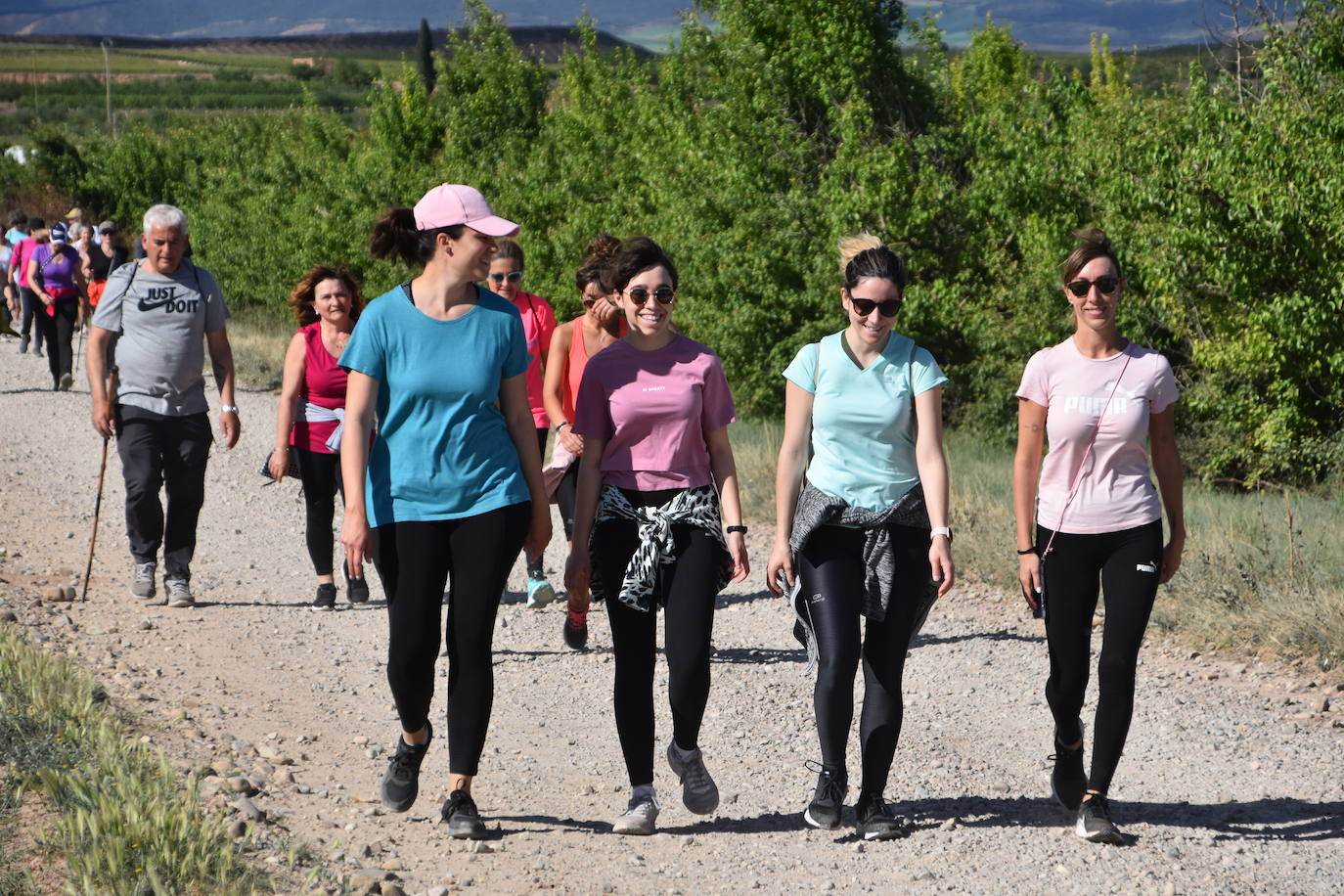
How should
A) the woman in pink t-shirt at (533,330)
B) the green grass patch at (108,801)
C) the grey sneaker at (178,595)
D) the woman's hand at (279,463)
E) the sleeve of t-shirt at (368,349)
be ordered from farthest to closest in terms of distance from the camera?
the grey sneaker at (178,595)
the woman's hand at (279,463)
the woman in pink t-shirt at (533,330)
the sleeve of t-shirt at (368,349)
the green grass patch at (108,801)

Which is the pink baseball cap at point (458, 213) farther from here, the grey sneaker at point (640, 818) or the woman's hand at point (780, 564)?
the grey sneaker at point (640, 818)

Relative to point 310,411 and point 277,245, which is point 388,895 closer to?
point 310,411

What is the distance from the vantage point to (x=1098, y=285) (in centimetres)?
478

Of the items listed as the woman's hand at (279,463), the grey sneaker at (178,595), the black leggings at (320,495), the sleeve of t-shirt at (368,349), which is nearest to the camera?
the sleeve of t-shirt at (368,349)

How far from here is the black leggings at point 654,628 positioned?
4.84 meters

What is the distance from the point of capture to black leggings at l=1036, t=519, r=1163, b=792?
187 inches

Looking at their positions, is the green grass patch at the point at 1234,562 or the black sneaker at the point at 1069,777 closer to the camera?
the black sneaker at the point at 1069,777

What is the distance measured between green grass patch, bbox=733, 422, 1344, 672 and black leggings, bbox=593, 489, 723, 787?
3492 mm

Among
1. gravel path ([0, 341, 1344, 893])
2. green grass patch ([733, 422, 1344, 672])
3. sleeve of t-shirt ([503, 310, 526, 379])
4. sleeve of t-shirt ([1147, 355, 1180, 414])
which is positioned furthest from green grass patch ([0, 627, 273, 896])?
green grass patch ([733, 422, 1344, 672])

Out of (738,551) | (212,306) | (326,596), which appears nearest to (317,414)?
(212,306)

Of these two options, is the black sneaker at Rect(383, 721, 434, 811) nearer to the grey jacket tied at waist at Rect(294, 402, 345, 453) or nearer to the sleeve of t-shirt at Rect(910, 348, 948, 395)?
the sleeve of t-shirt at Rect(910, 348, 948, 395)

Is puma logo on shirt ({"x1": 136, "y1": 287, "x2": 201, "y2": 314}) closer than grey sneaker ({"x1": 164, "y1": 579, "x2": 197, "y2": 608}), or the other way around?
puma logo on shirt ({"x1": 136, "y1": 287, "x2": 201, "y2": 314})

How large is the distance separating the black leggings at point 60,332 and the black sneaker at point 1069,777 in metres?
15.8

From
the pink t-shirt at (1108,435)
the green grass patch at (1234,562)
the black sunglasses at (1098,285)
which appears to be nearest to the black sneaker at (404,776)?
the pink t-shirt at (1108,435)
